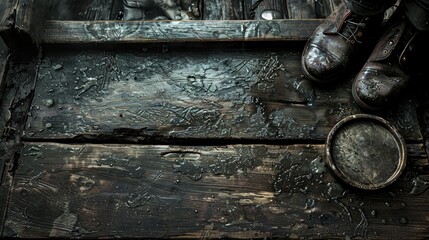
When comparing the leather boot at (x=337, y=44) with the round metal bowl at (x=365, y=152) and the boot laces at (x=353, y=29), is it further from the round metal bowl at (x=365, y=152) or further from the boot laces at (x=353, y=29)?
the round metal bowl at (x=365, y=152)

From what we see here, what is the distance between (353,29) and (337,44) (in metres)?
0.09

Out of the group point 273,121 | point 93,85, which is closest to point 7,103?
point 93,85

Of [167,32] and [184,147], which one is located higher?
[167,32]

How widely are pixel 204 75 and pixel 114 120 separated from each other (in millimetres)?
395

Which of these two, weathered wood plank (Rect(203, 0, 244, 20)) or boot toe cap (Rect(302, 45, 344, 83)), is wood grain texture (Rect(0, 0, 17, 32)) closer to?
weathered wood plank (Rect(203, 0, 244, 20))

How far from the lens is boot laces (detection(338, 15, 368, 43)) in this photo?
1.61 metres

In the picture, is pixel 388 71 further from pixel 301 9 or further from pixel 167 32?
pixel 167 32

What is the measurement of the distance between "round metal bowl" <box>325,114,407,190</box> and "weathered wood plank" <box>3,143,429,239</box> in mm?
49

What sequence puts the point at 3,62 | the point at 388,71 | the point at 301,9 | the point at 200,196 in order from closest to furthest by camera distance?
the point at 200,196 → the point at 388,71 → the point at 3,62 → the point at 301,9

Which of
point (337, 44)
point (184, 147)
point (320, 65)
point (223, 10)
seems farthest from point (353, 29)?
point (184, 147)

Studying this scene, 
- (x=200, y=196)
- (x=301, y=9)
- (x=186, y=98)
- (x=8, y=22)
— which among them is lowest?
(x=200, y=196)

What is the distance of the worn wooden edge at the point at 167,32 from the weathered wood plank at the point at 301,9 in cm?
28

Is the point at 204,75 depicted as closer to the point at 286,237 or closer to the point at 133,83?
the point at 133,83

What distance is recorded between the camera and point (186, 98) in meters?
1.65
